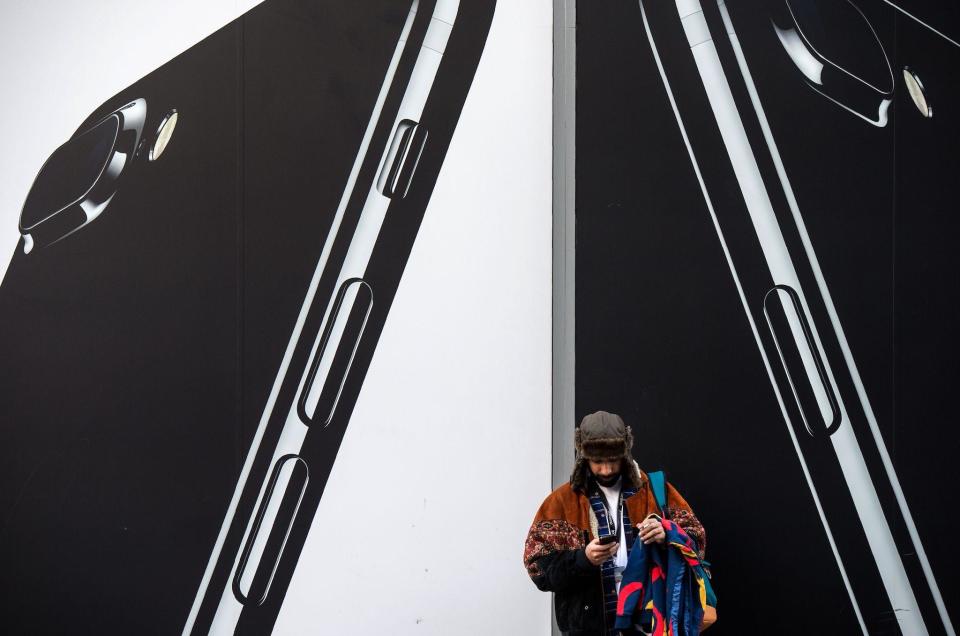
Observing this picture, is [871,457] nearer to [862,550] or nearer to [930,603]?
[862,550]

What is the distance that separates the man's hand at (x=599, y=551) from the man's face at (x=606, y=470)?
0.83 feet

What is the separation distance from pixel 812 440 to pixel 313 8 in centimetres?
290

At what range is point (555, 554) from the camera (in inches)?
108

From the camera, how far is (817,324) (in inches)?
147

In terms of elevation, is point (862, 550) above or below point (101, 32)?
below

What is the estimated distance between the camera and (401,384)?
11.9ft

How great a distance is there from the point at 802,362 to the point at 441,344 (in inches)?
63.5

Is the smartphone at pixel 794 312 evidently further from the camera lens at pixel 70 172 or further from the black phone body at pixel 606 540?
the camera lens at pixel 70 172

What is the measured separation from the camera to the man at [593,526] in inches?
106

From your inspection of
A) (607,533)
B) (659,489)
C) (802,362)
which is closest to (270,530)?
(607,533)

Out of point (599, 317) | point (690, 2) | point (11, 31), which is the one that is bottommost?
point (599, 317)

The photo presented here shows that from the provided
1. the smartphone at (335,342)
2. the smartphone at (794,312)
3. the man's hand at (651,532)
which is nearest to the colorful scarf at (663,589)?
the man's hand at (651,532)

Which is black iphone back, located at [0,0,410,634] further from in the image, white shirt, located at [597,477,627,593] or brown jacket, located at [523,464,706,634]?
white shirt, located at [597,477,627,593]

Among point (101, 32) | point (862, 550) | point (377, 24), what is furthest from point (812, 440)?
point (101, 32)
